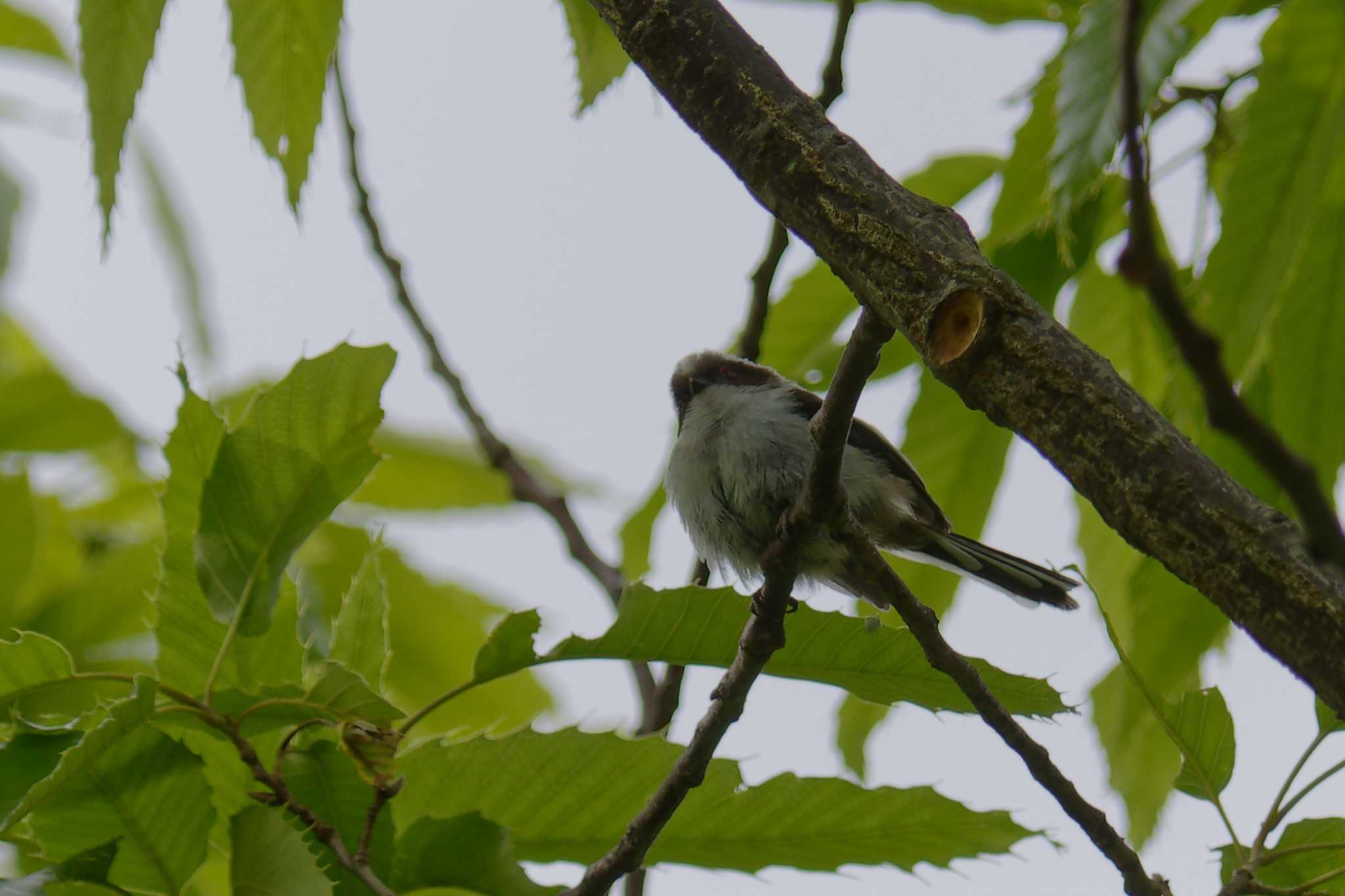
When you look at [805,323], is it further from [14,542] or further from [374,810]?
[14,542]

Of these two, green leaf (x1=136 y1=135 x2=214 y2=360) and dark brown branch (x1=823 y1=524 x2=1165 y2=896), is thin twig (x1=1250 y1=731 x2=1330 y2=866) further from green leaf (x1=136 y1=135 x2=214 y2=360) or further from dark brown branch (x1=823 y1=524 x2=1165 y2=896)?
green leaf (x1=136 y1=135 x2=214 y2=360)

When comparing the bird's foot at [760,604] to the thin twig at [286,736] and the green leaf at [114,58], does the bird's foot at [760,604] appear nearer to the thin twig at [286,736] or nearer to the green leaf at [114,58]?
the thin twig at [286,736]

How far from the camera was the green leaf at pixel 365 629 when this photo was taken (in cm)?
249

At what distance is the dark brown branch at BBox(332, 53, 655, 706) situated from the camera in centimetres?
333

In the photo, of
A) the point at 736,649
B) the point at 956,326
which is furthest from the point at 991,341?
the point at 736,649

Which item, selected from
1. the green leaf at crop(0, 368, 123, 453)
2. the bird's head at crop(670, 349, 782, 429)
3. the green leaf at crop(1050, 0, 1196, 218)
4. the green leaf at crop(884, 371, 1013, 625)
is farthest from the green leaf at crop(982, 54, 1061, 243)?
the green leaf at crop(0, 368, 123, 453)

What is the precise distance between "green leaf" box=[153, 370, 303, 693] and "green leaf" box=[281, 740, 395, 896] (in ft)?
0.53

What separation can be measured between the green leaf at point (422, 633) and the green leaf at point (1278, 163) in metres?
2.30

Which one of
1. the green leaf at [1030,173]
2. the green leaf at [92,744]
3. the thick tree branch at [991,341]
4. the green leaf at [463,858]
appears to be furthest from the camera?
the green leaf at [1030,173]

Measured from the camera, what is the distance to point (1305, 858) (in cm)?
215

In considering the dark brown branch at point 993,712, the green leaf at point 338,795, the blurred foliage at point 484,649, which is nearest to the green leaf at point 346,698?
the blurred foliage at point 484,649

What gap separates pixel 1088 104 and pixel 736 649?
1.03 metres

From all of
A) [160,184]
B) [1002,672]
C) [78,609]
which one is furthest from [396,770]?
[160,184]

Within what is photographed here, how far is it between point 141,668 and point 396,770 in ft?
4.86
